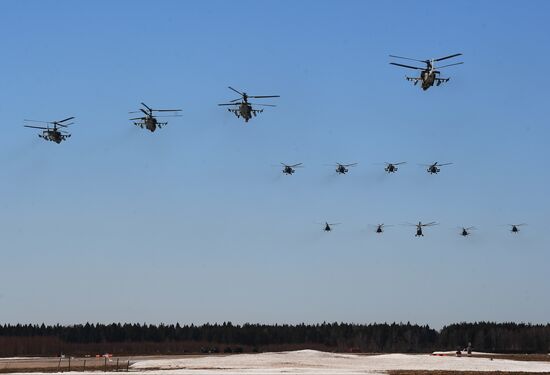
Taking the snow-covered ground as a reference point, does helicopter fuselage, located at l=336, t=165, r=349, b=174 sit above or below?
above

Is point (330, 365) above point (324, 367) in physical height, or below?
above

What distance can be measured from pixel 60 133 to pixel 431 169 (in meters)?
45.4

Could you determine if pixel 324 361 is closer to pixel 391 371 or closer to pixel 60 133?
pixel 391 371

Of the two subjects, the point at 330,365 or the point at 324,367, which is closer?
the point at 324,367

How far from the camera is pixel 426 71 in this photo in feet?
293

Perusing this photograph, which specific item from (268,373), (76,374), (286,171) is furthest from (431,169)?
(76,374)

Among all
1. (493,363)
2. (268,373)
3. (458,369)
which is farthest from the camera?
(493,363)

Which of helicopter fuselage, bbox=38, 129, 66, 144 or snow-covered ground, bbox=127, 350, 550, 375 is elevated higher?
helicopter fuselage, bbox=38, 129, 66, 144

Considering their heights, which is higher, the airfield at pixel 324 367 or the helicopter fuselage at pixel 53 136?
the helicopter fuselage at pixel 53 136

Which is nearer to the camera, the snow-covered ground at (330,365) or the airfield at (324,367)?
the airfield at (324,367)

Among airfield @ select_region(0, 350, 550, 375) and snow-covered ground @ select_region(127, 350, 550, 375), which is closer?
airfield @ select_region(0, 350, 550, 375)

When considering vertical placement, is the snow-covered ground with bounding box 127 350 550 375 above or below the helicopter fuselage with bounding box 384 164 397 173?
below

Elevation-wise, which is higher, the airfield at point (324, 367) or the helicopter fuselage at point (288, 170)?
the helicopter fuselage at point (288, 170)

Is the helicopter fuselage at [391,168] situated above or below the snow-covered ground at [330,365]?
above
